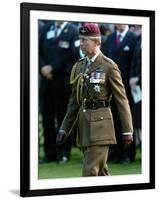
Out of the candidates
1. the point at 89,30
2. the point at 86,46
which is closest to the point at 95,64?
the point at 86,46

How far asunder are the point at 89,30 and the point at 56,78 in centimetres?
44

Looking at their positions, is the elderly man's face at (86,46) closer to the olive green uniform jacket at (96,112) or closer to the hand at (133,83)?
the olive green uniform jacket at (96,112)

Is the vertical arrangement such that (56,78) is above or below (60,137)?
above

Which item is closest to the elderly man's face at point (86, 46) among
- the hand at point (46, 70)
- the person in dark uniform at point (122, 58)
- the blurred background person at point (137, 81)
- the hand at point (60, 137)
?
the person in dark uniform at point (122, 58)

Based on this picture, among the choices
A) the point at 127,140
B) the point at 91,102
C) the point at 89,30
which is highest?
the point at 89,30

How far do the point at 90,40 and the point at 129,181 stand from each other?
1151 mm

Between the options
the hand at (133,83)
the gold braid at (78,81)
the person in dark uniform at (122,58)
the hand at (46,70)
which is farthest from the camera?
the hand at (133,83)

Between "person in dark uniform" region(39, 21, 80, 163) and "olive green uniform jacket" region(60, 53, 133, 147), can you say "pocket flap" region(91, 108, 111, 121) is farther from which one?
"person in dark uniform" region(39, 21, 80, 163)

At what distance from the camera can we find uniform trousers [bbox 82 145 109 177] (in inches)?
243

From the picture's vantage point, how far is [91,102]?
6160mm

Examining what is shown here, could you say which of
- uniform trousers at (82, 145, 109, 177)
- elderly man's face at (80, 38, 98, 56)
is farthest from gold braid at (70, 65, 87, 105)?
uniform trousers at (82, 145, 109, 177)

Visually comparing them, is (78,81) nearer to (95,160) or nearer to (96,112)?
(96,112)

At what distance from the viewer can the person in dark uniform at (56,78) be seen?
608 cm

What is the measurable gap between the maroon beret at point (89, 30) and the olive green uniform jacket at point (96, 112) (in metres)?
0.17
